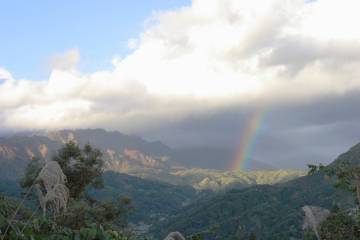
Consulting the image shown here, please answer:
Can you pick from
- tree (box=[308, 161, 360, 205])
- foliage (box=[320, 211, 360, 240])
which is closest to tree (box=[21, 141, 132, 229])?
foliage (box=[320, 211, 360, 240])

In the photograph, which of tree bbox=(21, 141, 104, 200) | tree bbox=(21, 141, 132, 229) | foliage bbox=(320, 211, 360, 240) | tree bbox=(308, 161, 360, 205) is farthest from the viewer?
tree bbox=(21, 141, 104, 200)

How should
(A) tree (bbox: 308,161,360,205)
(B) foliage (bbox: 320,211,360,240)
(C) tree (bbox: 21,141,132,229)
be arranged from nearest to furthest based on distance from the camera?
(A) tree (bbox: 308,161,360,205) → (B) foliage (bbox: 320,211,360,240) → (C) tree (bbox: 21,141,132,229)

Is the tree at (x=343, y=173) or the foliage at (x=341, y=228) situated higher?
the tree at (x=343, y=173)

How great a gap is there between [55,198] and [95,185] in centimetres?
5643

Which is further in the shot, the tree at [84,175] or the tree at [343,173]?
the tree at [84,175]

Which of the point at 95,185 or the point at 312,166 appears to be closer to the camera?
the point at 312,166

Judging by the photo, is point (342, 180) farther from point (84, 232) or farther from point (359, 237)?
point (84, 232)

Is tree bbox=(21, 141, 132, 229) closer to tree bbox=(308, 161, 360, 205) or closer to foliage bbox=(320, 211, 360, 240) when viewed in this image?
foliage bbox=(320, 211, 360, 240)

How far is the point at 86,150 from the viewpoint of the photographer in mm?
66375

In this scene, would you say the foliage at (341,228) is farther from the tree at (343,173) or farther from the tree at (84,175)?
the tree at (84,175)

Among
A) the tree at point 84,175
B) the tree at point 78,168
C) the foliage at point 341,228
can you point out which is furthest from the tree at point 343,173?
the tree at point 78,168

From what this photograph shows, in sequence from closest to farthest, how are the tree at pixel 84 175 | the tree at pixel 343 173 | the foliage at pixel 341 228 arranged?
the tree at pixel 343 173
the foliage at pixel 341 228
the tree at pixel 84 175

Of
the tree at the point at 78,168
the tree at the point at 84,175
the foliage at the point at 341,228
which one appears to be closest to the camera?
the foliage at the point at 341,228

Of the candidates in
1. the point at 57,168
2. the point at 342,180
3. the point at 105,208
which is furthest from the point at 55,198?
the point at 105,208
